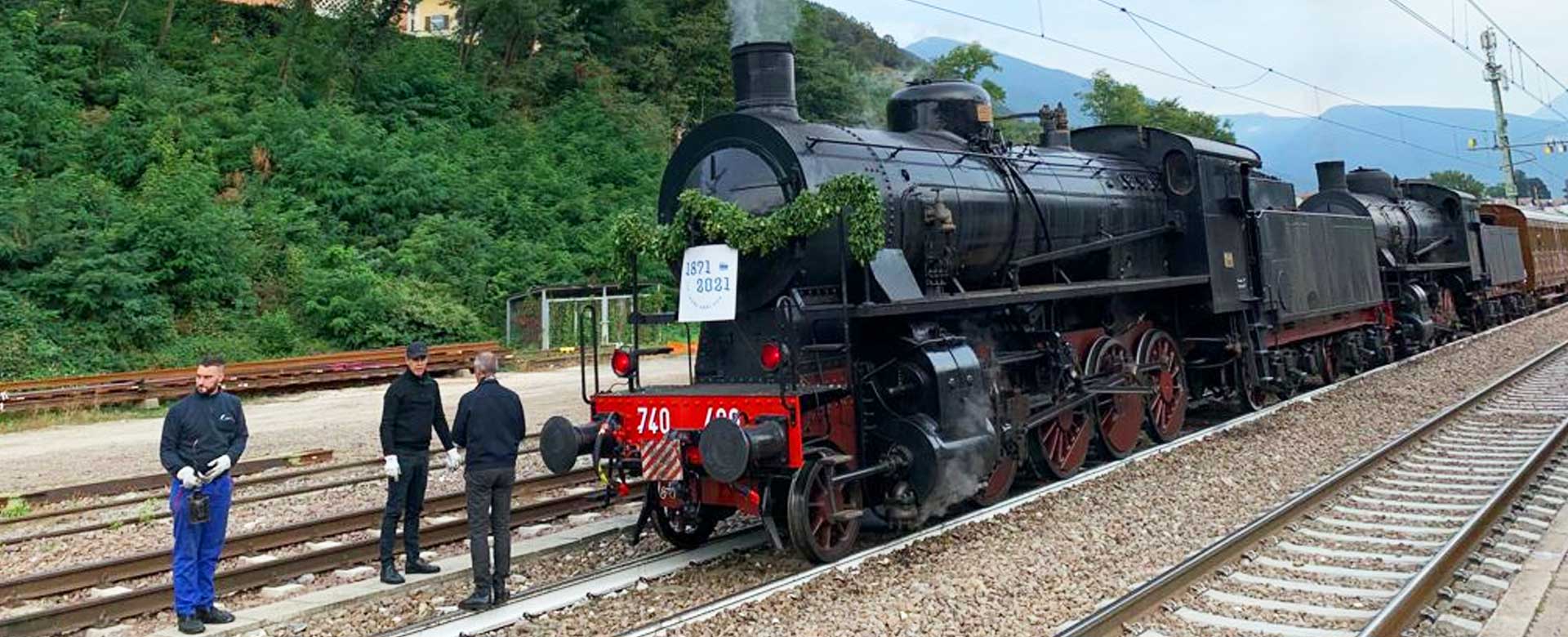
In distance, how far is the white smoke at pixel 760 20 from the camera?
9.73 meters

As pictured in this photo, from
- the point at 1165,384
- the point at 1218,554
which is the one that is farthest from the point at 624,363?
the point at 1165,384

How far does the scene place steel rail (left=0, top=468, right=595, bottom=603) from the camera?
20.9ft

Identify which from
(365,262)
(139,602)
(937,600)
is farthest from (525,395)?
(937,600)

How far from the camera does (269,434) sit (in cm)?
1436

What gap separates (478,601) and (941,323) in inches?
148

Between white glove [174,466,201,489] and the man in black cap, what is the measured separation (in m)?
1.12

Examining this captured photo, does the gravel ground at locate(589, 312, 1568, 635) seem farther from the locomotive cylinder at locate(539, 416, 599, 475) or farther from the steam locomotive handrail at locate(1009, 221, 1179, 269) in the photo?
the steam locomotive handrail at locate(1009, 221, 1179, 269)

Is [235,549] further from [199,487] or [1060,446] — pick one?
[1060,446]

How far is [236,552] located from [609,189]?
25.0 metres

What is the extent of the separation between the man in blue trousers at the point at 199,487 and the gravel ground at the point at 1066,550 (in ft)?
6.87

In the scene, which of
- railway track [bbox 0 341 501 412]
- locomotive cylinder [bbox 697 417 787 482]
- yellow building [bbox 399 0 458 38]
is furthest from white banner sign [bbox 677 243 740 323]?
yellow building [bbox 399 0 458 38]

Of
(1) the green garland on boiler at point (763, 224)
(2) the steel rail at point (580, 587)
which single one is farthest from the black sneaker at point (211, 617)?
(1) the green garland on boiler at point (763, 224)

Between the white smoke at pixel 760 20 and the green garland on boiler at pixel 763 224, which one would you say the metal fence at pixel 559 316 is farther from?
the green garland on boiler at pixel 763 224

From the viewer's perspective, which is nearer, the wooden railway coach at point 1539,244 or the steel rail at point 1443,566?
Answer: the steel rail at point 1443,566
